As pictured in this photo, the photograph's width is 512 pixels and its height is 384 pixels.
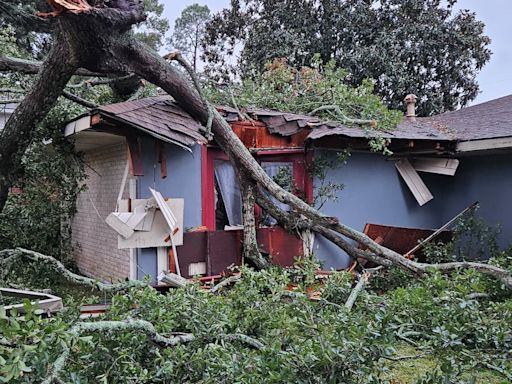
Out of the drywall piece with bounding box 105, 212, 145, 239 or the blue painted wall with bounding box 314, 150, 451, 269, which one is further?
the blue painted wall with bounding box 314, 150, 451, 269

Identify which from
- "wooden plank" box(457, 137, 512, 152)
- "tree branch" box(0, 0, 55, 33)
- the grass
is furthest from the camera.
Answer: "tree branch" box(0, 0, 55, 33)

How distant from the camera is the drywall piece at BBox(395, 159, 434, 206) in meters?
7.59

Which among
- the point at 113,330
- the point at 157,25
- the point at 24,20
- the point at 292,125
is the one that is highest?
the point at 157,25

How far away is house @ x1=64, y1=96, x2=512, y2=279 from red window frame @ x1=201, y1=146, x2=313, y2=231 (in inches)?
0.6

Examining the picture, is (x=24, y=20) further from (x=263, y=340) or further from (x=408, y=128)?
(x=263, y=340)

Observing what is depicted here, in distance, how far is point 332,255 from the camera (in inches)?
271

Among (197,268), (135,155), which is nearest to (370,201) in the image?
(197,268)

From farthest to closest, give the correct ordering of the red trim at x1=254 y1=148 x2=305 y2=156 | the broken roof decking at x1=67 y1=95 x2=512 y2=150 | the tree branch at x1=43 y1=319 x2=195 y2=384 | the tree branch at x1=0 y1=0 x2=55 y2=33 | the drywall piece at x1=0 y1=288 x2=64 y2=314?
the tree branch at x1=0 y1=0 x2=55 y2=33
the red trim at x1=254 y1=148 x2=305 y2=156
the broken roof decking at x1=67 y1=95 x2=512 y2=150
the drywall piece at x1=0 y1=288 x2=64 y2=314
the tree branch at x1=43 y1=319 x2=195 y2=384

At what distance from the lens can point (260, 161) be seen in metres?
6.70

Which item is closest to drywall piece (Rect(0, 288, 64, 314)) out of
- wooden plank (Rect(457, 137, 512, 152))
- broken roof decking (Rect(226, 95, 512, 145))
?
broken roof decking (Rect(226, 95, 512, 145))

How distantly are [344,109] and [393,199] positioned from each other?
5.99 feet

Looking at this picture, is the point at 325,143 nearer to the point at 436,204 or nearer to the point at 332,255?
the point at 332,255

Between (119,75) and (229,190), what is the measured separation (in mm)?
2524

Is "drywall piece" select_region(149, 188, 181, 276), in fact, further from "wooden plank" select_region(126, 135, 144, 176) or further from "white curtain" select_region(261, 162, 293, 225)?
"white curtain" select_region(261, 162, 293, 225)
